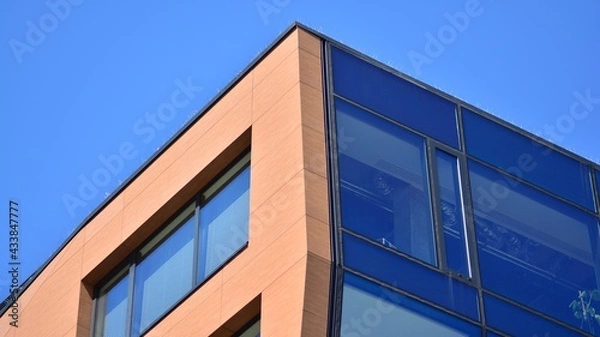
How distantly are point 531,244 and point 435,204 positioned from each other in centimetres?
228

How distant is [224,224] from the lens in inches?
1073

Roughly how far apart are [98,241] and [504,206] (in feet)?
26.4

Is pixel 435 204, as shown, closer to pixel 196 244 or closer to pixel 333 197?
pixel 333 197

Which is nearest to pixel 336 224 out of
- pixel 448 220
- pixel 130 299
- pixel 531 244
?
pixel 448 220

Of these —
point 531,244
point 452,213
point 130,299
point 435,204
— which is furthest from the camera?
point 130,299

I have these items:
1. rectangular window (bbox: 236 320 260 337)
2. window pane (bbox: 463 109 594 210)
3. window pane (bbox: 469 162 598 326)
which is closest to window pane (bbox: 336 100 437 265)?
window pane (bbox: 469 162 598 326)

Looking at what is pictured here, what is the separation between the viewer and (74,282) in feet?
99.0

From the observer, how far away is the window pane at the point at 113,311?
29.1 meters

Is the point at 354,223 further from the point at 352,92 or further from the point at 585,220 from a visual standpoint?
the point at 585,220

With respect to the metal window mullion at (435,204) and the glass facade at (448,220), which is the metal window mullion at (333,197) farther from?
the metal window mullion at (435,204)

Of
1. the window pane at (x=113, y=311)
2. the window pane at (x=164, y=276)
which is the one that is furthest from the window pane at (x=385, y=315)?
the window pane at (x=113, y=311)

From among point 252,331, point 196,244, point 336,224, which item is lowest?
point 252,331

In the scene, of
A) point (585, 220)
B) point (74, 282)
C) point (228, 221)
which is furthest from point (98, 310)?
point (585, 220)

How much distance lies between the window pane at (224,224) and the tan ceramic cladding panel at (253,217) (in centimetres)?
46
